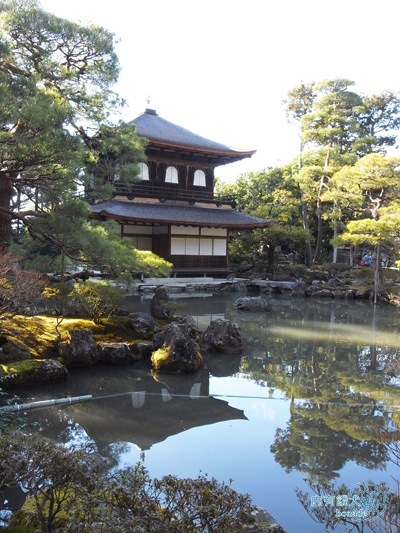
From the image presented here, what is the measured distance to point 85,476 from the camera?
2.73m

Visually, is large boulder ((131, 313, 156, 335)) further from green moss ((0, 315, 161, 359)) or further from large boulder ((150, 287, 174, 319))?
large boulder ((150, 287, 174, 319))

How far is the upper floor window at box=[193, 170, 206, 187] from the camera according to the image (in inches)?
942

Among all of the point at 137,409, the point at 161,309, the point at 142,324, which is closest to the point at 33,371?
the point at 137,409

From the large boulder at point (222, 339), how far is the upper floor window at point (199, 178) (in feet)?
48.2

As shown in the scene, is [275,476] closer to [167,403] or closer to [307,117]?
[167,403]

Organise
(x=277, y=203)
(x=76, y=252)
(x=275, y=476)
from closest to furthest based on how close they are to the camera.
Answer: (x=275, y=476), (x=76, y=252), (x=277, y=203)

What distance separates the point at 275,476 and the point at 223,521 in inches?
95.4

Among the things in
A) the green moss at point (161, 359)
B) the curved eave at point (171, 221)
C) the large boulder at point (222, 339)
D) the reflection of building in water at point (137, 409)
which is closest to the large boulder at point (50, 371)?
the reflection of building in water at point (137, 409)

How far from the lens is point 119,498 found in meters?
2.49

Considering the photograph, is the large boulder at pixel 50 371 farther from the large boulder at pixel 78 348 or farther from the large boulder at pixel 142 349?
the large boulder at pixel 142 349

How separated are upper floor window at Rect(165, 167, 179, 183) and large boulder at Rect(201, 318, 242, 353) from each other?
550 inches

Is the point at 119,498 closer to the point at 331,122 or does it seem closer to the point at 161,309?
the point at 161,309

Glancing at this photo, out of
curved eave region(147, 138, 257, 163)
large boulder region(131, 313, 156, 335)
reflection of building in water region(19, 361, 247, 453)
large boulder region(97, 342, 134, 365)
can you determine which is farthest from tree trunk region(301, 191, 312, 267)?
reflection of building in water region(19, 361, 247, 453)

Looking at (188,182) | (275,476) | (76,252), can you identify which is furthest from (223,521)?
(188,182)
